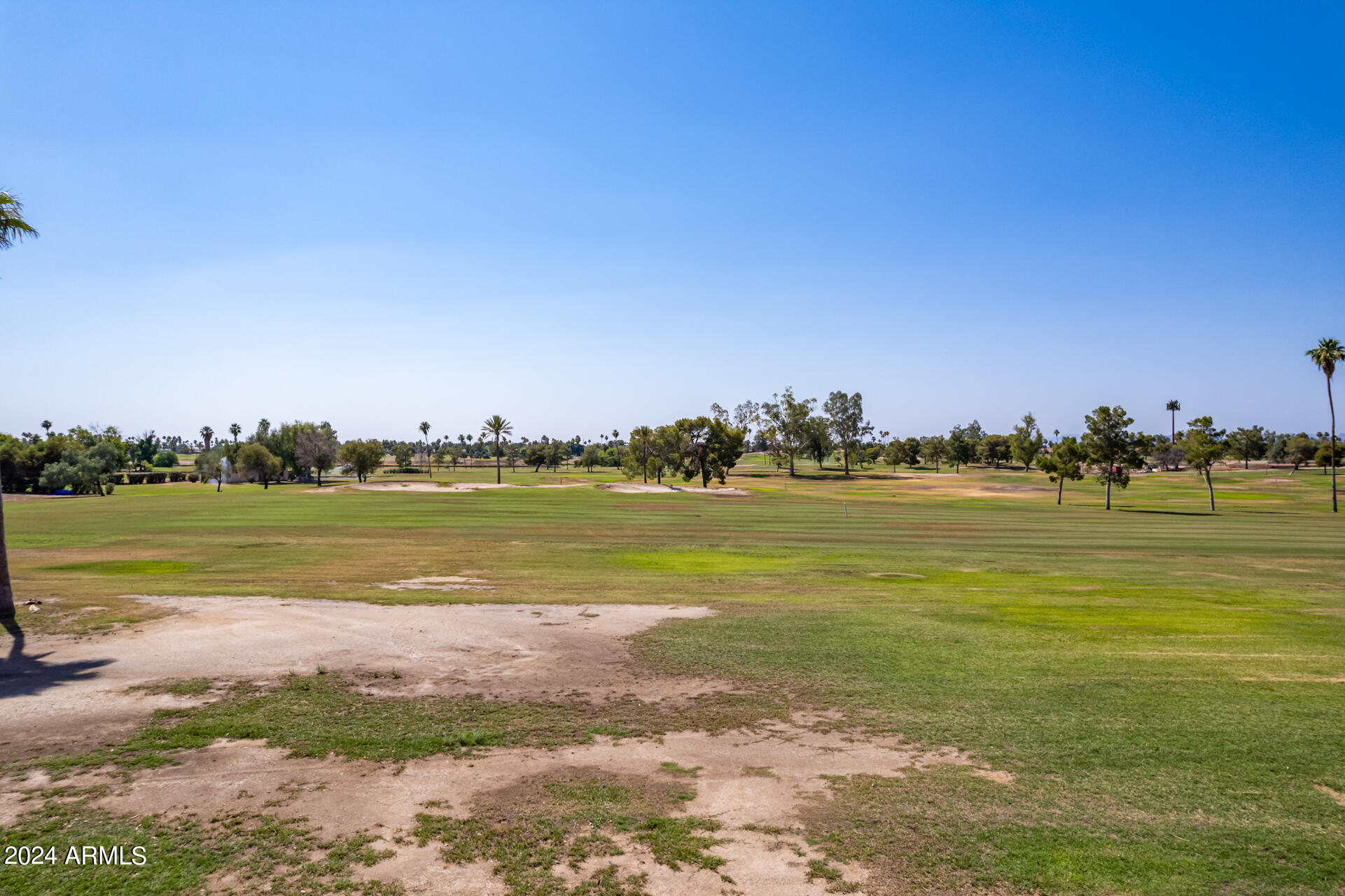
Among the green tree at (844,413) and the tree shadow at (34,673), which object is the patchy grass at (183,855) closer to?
the tree shadow at (34,673)

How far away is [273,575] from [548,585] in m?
10.6

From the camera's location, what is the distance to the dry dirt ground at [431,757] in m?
7.72

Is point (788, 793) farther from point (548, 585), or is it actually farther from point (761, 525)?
A: point (761, 525)

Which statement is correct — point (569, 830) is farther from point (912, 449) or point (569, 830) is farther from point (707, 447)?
point (912, 449)

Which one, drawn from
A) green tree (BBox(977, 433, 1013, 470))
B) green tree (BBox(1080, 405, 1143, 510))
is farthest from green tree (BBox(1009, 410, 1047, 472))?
green tree (BBox(1080, 405, 1143, 510))

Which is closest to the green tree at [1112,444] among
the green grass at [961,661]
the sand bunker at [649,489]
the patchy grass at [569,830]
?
the green grass at [961,661]

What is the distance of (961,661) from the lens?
50.0 ft

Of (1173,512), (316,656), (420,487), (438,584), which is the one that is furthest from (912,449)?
(316,656)

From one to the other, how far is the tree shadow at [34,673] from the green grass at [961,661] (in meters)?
2.82

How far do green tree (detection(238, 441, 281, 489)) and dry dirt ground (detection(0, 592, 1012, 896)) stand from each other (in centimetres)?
11654

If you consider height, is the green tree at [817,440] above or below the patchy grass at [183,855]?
above

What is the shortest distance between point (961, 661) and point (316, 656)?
45.5 ft

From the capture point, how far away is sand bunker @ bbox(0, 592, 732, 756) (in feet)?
39.6

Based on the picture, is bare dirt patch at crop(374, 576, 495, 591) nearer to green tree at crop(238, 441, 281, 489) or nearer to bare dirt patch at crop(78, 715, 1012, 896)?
bare dirt patch at crop(78, 715, 1012, 896)
